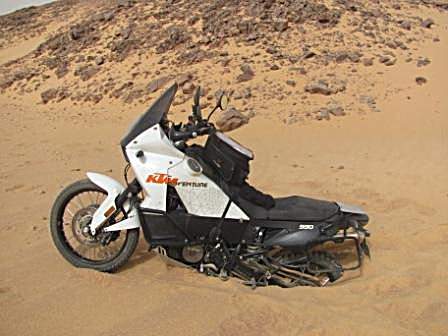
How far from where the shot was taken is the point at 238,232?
3.61 meters

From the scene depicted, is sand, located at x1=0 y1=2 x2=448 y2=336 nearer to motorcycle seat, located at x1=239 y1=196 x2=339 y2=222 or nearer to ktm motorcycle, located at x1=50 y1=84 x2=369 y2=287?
ktm motorcycle, located at x1=50 y1=84 x2=369 y2=287

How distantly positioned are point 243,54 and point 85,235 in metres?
8.44

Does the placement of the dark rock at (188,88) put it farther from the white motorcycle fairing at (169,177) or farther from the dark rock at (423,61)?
the white motorcycle fairing at (169,177)

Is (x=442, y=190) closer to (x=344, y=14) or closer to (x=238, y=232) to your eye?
(x=238, y=232)

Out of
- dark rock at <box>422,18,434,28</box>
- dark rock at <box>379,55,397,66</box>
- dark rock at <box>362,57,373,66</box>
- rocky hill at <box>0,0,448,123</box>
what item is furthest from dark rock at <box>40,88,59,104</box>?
dark rock at <box>422,18,434,28</box>

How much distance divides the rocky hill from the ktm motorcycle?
5.61 m

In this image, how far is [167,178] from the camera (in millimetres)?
3506

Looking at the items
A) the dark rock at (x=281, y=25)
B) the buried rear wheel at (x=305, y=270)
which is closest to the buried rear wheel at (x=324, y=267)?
the buried rear wheel at (x=305, y=270)

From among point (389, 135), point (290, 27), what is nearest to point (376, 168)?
point (389, 135)

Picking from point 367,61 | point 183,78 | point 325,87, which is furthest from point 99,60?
point 367,61

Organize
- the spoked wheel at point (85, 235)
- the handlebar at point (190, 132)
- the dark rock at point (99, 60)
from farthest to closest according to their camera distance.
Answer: the dark rock at point (99, 60) → the spoked wheel at point (85, 235) → the handlebar at point (190, 132)

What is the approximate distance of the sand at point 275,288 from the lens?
3057mm

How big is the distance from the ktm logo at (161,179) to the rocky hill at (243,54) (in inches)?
230

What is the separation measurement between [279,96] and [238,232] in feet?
22.0
